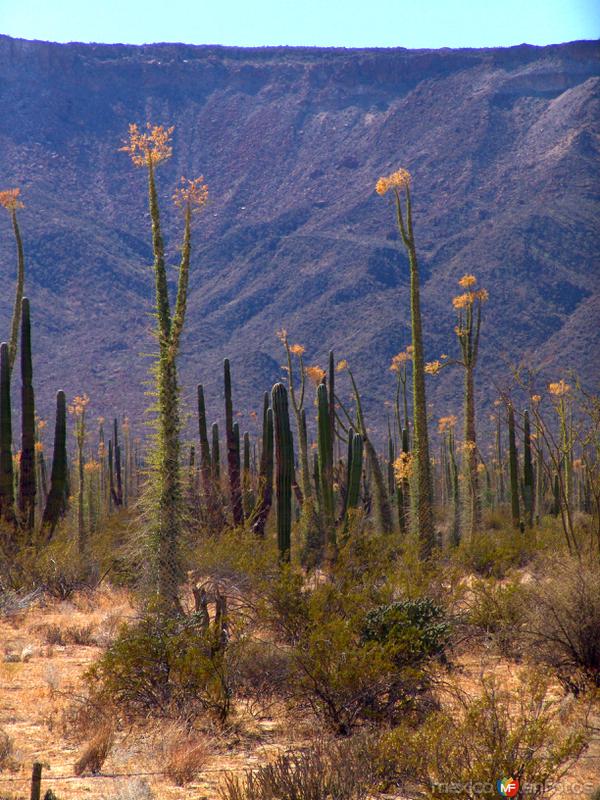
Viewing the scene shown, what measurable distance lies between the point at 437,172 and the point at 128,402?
161 feet

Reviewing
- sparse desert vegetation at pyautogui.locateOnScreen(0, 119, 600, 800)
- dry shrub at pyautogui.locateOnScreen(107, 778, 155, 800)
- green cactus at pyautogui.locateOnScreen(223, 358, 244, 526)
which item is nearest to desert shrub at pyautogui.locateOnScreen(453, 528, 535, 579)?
sparse desert vegetation at pyautogui.locateOnScreen(0, 119, 600, 800)

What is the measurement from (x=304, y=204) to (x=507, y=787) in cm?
9856

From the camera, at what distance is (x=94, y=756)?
257 inches

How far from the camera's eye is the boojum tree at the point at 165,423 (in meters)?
9.49

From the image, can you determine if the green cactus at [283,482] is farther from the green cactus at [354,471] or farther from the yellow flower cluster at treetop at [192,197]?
the green cactus at [354,471]

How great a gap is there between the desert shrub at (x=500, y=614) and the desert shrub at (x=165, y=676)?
3.62 m

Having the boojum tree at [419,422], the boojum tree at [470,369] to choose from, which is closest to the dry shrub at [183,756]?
the boojum tree at [419,422]

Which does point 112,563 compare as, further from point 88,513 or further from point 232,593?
point 88,513

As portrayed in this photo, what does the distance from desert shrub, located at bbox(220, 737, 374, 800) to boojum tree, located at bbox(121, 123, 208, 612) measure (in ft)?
11.2

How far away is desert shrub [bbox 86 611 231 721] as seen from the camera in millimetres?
7530

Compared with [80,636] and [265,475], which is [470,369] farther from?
[80,636]

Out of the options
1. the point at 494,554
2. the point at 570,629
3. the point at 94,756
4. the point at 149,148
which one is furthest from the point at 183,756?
the point at 494,554

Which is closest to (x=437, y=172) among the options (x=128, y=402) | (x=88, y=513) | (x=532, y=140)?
(x=532, y=140)

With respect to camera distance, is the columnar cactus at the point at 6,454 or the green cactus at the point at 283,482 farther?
the columnar cactus at the point at 6,454
